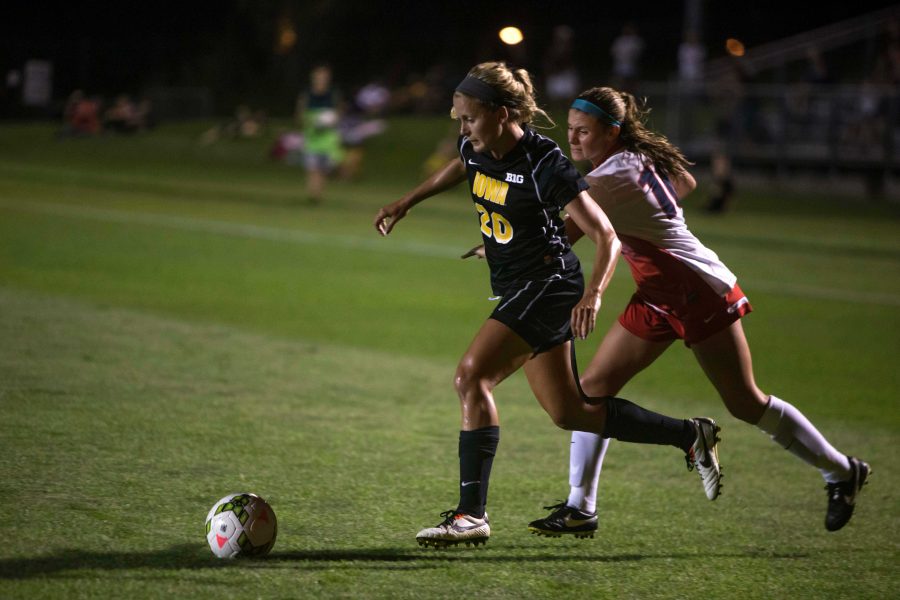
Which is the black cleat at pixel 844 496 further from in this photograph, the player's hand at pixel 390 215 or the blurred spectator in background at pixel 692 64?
the blurred spectator in background at pixel 692 64

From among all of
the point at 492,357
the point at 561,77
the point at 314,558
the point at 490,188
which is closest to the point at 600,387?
the point at 492,357

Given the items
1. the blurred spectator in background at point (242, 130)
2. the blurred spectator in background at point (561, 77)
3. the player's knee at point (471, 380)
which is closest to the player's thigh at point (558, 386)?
the player's knee at point (471, 380)

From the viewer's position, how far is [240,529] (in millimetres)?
4902

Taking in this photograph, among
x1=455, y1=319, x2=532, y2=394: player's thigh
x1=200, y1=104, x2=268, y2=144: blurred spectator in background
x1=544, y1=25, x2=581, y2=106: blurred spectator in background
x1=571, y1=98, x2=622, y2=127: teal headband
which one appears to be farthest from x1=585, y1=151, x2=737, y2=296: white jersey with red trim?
x1=200, y1=104, x2=268, y2=144: blurred spectator in background

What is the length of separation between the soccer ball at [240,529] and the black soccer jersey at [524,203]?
1374 millimetres

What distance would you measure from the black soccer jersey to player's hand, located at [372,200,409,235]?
530mm

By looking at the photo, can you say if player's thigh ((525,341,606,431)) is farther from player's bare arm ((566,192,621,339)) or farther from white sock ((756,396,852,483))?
white sock ((756,396,852,483))

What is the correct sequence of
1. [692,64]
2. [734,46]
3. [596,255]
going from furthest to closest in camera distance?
[734,46], [692,64], [596,255]

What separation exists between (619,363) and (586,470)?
1.67 ft

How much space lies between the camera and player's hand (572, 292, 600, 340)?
4.80m

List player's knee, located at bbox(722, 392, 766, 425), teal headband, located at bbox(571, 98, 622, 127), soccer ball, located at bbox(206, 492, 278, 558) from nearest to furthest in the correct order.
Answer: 1. soccer ball, located at bbox(206, 492, 278, 558)
2. teal headband, located at bbox(571, 98, 622, 127)
3. player's knee, located at bbox(722, 392, 766, 425)

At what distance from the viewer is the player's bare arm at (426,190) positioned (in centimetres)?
564

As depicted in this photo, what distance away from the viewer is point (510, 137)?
517cm

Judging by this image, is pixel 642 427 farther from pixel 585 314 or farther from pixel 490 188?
pixel 490 188
